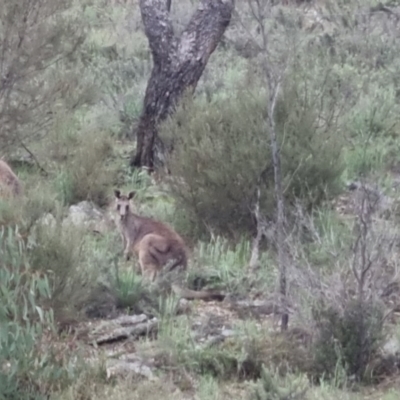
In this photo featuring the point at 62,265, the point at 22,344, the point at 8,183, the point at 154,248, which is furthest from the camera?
the point at 8,183

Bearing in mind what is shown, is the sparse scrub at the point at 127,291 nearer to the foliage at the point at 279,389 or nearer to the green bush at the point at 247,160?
the green bush at the point at 247,160

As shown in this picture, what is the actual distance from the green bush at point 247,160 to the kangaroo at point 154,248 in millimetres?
863

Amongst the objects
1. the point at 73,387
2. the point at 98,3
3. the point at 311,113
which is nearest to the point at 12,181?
the point at 311,113

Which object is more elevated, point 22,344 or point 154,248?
point 22,344

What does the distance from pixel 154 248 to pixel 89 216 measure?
74.1 inches

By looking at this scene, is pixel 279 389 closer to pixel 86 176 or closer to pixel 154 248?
pixel 154 248

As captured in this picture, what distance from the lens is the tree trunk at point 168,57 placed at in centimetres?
1231

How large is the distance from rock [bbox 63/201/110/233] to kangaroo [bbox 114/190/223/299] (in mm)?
492

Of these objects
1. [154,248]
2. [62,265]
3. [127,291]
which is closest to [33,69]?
[154,248]

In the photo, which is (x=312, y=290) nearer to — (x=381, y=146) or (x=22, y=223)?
(x=22, y=223)

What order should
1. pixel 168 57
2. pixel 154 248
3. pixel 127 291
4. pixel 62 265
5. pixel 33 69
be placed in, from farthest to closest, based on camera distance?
1. pixel 168 57
2. pixel 33 69
3. pixel 154 248
4. pixel 127 291
5. pixel 62 265

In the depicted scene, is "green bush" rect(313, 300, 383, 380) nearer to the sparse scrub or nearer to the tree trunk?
the sparse scrub

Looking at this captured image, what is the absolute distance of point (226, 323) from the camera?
7.50 meters

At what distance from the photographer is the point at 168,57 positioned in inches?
487
